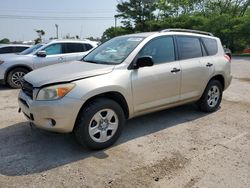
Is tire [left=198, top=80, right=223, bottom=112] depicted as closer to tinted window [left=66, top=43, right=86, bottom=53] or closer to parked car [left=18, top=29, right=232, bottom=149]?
parked car [left=18, top=29, right=232, bottom=149]

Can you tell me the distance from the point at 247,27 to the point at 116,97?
86.7 ft

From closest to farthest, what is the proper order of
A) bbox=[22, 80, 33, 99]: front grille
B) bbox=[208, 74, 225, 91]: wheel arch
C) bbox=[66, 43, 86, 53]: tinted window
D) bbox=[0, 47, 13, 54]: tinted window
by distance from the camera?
bbox=[22, 80, 33, 99]: front grille, bbox=[208, 74, 225, 91]: wheel arch, bbox=[66, 43, 86, 53]: tinted window, bbox=[0, 47, 13, 54]: tinted window

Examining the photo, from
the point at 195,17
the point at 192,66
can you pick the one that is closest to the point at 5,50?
the point at 192,66

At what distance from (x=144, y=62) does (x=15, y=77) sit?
5.90 m

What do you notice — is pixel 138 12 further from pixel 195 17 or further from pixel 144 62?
pixel 144 62

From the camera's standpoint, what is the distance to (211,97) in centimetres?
579

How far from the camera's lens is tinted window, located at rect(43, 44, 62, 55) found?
9.01m

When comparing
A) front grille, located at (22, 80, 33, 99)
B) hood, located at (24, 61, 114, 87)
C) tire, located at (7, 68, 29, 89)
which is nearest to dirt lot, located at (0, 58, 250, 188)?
front grille, located at (22, 80, 33, 99)

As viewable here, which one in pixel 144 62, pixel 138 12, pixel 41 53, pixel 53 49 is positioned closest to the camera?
pixel 144 62

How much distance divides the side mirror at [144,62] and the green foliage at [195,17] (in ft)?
85.2

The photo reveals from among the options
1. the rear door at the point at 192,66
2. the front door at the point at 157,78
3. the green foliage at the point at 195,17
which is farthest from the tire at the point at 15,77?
the green foliage at the point at 195,17

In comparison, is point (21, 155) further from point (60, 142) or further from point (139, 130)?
point (139, 130)

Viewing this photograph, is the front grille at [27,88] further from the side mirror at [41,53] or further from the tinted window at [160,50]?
the side mirror at [41,53]

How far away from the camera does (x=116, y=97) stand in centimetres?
408
